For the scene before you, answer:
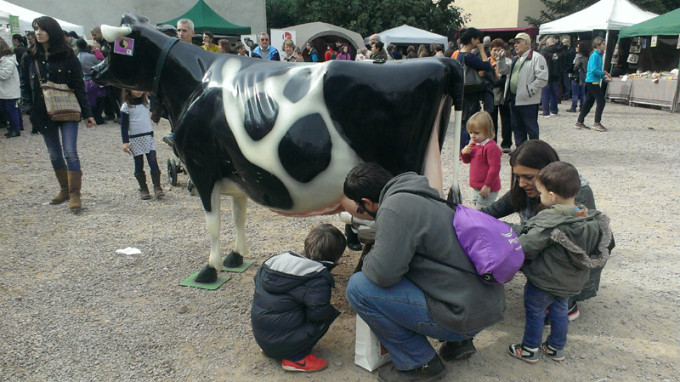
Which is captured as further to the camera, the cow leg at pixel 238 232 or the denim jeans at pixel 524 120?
the denim jeans at pixel 524 120

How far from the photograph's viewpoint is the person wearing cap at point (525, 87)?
6.81 m

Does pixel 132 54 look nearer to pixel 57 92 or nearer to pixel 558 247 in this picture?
pixel 57 92

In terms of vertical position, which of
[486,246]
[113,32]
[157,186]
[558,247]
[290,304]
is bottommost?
[157,186]

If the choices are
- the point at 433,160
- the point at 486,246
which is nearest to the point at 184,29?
the point at 433,160

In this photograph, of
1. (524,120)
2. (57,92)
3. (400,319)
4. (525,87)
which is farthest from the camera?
(524,120)

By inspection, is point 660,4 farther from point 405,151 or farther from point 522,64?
point 405,151

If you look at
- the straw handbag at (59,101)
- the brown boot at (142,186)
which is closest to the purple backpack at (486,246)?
the straw handbag at (59,101)

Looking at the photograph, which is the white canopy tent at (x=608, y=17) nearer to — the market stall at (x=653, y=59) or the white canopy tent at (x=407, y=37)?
the market stall at (x=653, y=59)

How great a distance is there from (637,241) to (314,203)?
2955 mm

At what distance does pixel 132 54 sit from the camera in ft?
10.5

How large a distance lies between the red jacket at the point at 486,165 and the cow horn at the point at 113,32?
270 centimetres

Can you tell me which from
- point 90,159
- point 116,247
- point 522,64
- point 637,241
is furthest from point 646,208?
point 90,159

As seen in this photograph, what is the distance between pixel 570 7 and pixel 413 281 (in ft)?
94.8

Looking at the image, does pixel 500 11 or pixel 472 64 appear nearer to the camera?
pixel 472 64
